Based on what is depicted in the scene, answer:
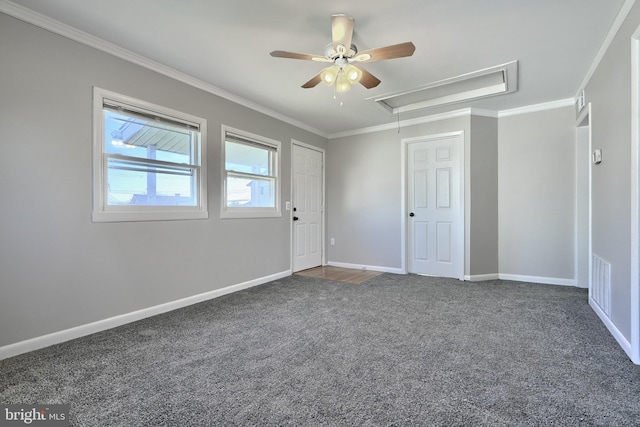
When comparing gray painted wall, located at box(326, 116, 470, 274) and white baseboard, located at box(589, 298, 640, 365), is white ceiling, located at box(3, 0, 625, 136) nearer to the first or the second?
gray painted wall, located at box(326, 116, 470, 274)

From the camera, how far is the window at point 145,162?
8.30 ft

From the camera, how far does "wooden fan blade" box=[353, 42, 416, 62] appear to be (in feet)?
6.70

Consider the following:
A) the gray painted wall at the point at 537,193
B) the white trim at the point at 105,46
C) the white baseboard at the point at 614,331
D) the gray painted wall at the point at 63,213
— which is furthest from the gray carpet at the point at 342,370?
the white trim at the point at 105,46

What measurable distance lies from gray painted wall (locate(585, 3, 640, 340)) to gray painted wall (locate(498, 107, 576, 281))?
1.28m

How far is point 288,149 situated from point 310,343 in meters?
3.14

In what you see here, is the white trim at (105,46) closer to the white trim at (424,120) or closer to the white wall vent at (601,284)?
the white trim at (424,120)

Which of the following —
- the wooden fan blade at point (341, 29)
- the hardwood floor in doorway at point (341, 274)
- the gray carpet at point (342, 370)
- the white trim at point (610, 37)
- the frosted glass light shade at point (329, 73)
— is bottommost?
the gray carpet at point (342, 370)

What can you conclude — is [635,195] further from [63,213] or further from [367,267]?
[63,213]

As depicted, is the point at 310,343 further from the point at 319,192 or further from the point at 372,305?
the point at 319,192

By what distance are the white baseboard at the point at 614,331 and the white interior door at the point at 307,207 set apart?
365 cm

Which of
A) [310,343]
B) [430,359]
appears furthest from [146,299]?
[430,359]

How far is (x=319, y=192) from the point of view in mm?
5355

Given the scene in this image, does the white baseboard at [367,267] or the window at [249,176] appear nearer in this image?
the window at [249,176]

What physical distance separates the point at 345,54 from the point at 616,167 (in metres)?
2.28
